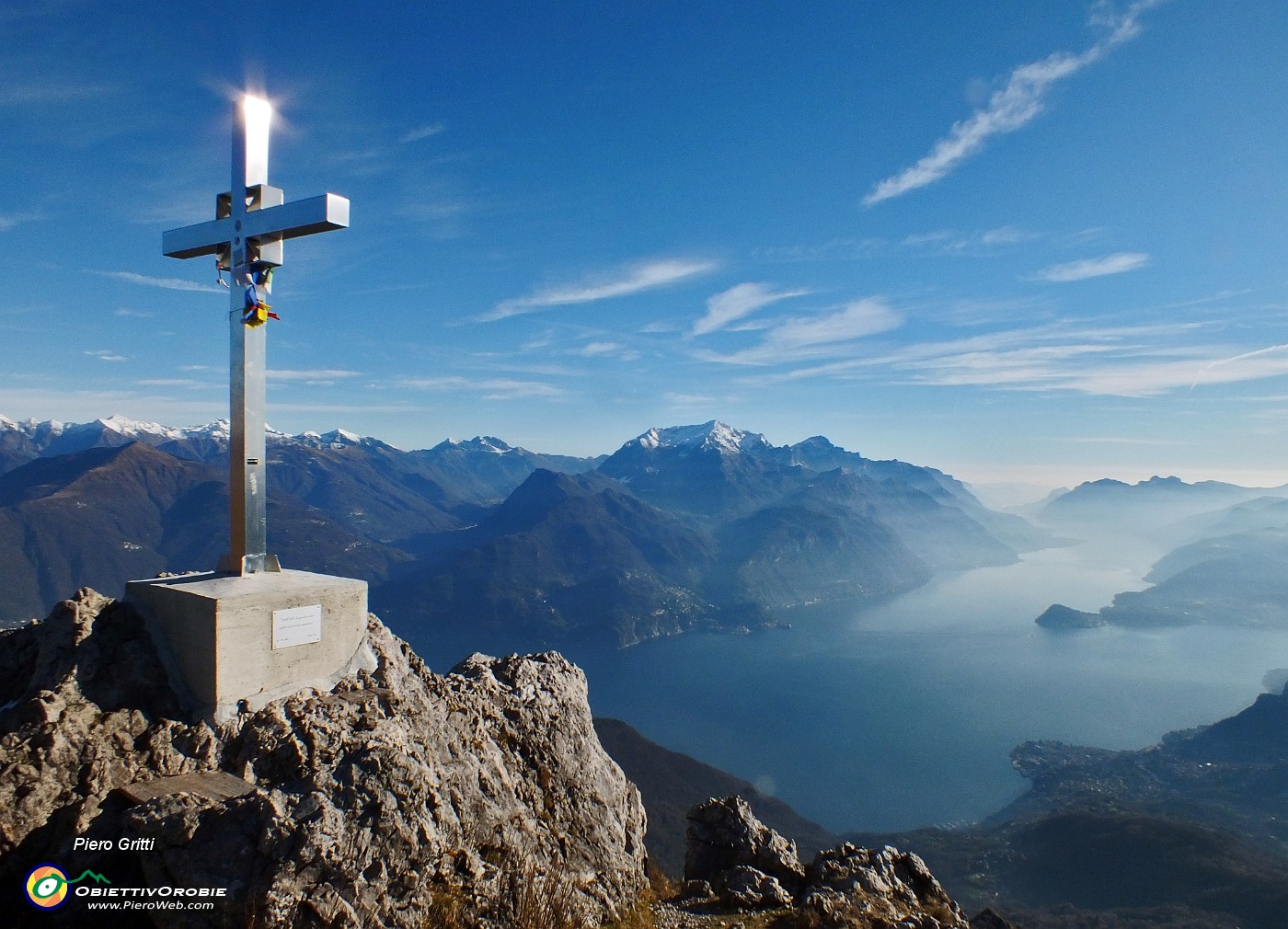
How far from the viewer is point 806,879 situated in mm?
11281

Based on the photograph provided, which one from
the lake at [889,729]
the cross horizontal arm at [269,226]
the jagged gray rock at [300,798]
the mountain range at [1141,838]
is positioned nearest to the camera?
the jagged gray rock at [300,798]

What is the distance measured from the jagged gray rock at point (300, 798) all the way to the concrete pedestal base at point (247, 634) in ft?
0.71

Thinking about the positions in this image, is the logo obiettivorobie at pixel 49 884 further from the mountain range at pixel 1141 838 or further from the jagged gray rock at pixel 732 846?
the mountain range at pixel 1141 838

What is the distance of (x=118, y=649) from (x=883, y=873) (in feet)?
36.2

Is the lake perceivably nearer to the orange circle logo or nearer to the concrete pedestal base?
the concrete pedestal base

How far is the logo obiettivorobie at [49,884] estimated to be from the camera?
558 cm

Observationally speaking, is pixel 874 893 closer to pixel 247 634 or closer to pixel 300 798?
pixel 300 798

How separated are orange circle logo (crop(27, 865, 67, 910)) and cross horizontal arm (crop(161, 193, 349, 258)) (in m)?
6.83

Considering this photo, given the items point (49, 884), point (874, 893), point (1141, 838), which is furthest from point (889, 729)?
point (49, 884)

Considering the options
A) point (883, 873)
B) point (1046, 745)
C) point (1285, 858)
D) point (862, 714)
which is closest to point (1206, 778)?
point (1046, 745)

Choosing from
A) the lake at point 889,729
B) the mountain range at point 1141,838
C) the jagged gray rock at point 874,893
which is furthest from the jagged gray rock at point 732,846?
the lake at point 889,729

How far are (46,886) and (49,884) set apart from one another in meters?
0.02

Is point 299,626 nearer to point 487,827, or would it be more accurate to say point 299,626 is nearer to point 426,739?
point 426,739

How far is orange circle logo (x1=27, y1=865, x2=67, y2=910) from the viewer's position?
5590mm
